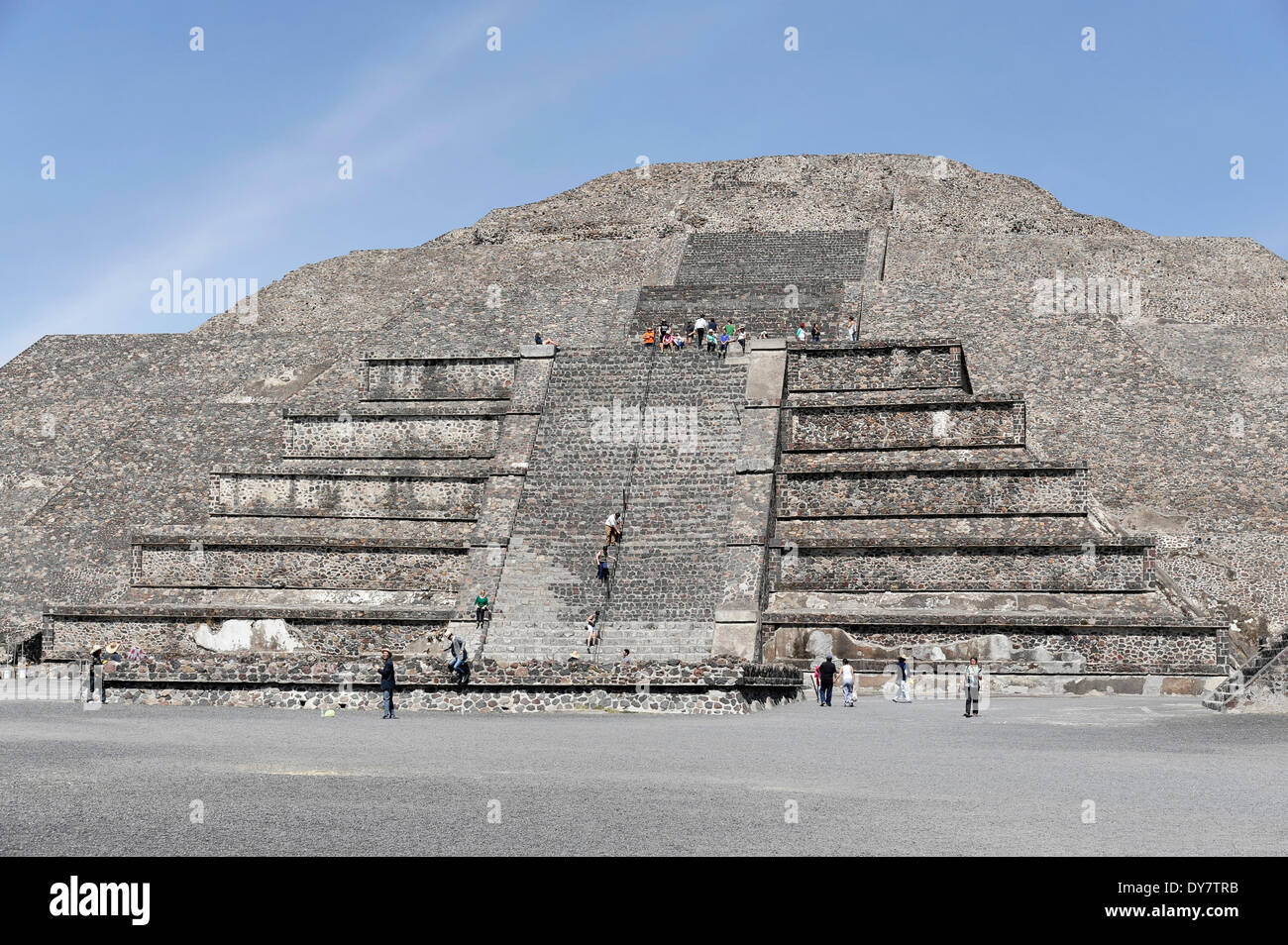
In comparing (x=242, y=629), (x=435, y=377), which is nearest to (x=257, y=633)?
(x=242, y=629)

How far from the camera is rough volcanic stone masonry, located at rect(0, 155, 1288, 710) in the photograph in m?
22.0

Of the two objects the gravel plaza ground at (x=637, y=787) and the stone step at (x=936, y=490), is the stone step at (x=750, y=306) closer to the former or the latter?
the stone step at (x=936, y=490)

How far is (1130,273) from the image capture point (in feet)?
132

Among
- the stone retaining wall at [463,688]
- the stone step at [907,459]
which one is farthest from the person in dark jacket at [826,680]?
the stone step at [907,459]

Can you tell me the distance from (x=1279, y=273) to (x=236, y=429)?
30779mm

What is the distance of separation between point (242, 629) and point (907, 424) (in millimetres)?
12536

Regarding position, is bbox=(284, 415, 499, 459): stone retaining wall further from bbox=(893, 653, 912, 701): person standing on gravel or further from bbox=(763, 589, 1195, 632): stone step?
bbox=(893, 653, 912, 701): person standing on gravel

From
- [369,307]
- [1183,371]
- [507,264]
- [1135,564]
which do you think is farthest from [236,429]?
[1183,371]

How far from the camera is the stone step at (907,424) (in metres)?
25.5

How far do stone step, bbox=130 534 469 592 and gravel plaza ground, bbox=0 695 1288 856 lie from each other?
26.4 feet

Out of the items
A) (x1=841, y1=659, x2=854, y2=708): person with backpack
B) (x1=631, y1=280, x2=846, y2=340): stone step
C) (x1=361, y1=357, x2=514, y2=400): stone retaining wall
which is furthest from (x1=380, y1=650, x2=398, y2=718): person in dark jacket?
(x1=631, y1=280, x2=846, y2=340): stone step

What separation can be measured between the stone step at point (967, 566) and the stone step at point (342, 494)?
635 centimetres

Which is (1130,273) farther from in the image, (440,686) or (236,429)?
(440,686)

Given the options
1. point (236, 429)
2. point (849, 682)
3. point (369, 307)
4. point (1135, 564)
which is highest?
point (369, 307)
